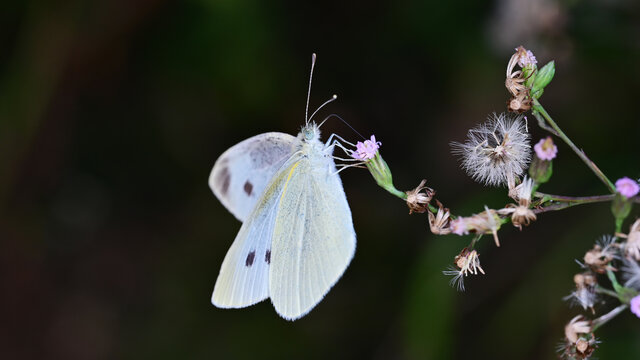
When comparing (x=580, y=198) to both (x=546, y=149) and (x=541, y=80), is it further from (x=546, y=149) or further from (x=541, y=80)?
(x=541, y=80)

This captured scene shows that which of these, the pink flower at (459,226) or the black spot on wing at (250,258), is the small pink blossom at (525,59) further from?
the black spot on wing at (250,258)

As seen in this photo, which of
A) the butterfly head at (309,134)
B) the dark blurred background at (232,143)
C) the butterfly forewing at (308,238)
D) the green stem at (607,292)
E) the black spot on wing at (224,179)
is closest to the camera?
the green stem at (607,292)

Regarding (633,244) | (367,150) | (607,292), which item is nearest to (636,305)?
(607,292)

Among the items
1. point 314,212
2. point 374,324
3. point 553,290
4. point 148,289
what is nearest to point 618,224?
point 314,212

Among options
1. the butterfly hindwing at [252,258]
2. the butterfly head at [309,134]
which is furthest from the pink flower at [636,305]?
the butterfly hindwing at [252,258]

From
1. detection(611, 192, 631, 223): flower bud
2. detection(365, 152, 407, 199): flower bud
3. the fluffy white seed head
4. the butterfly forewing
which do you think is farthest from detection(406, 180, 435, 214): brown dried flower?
detection(611, 192, 631, 223): flower bud

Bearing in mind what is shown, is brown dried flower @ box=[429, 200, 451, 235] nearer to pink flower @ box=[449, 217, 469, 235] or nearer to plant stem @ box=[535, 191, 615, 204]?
pink flower @ box=[449, 217, 469, 235]

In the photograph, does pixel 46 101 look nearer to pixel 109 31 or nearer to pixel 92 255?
pixel 109 31
